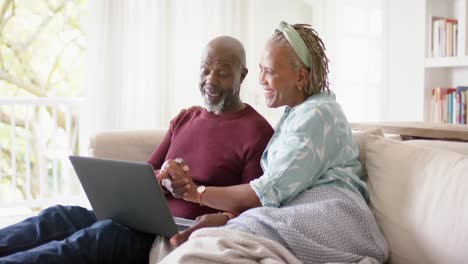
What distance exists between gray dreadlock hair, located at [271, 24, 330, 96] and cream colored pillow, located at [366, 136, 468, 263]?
231mm

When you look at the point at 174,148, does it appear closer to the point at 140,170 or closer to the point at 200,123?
the point at 200,123

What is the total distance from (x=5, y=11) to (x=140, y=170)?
4.14 metres

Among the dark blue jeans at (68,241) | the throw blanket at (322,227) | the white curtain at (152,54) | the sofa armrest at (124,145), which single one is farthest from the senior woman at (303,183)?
the white curtain at (152,54)

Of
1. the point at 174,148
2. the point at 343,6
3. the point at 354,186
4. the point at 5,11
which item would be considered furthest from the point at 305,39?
the point at 5,11

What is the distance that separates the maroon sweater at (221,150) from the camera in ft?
5.55

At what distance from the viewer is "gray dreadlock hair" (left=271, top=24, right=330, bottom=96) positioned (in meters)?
1.60

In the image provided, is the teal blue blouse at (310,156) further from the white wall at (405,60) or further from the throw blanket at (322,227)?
the white wall at (405,60)

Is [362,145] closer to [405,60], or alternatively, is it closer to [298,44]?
[298,44]

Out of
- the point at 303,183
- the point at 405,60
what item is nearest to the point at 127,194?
the point at 303,183

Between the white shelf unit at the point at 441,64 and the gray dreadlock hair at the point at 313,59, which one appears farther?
the white shelf unit at the point at 441,64

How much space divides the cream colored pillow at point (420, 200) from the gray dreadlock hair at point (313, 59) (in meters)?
0.23

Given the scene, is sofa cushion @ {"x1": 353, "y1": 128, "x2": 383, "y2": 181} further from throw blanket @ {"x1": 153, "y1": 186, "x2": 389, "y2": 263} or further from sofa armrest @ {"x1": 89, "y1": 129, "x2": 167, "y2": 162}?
sofa armrest @ {"x1": 89, "y1": 129, "x2": 167, "y2": 162}

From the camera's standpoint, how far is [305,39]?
63.4 inches

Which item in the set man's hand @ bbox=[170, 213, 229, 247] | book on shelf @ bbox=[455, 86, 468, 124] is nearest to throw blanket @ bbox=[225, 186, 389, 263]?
man's hand @ bbox=[170, 213, 229, 247]
